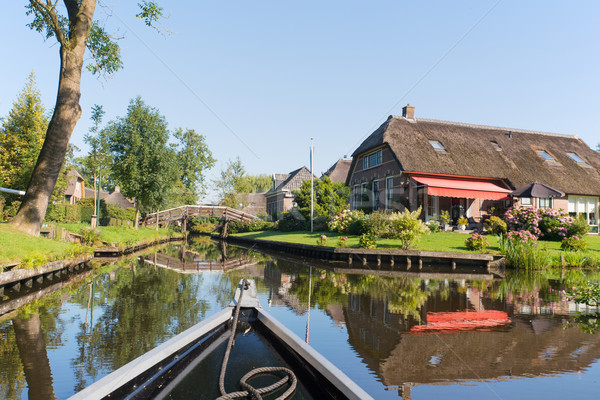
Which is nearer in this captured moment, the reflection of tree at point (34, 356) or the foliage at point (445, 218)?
the reflection of tree at point (34, 356)

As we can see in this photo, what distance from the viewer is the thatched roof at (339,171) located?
42228mm

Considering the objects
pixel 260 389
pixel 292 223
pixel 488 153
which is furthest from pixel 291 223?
pixel 260 389

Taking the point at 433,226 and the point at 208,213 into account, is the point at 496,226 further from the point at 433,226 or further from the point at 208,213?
the point at 208,213

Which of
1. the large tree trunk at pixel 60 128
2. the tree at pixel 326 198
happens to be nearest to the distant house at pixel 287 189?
the tree at pixel 326 198

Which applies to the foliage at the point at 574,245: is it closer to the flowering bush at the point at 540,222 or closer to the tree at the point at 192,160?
the flowering bush at the point at 540,222

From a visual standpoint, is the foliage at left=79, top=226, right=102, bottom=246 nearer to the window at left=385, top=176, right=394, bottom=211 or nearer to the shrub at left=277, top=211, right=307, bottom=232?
the shrub at left=277, top=211, right=307, bottom=232

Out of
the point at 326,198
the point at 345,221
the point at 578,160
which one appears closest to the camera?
the point at 345,221

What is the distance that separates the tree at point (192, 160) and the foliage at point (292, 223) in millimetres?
25107

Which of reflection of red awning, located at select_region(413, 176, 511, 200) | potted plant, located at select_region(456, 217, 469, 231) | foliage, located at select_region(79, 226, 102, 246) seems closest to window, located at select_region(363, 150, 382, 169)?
reflection of red awning, located at select_region(413, 176, 511, 200)

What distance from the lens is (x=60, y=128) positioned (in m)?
12.5

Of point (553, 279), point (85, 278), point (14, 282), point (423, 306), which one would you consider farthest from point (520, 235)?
point (14, 282)

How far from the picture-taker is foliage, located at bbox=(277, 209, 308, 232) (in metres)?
31.0

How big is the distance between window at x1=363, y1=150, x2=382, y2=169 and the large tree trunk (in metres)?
18.4

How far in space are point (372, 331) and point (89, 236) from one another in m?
14.7
